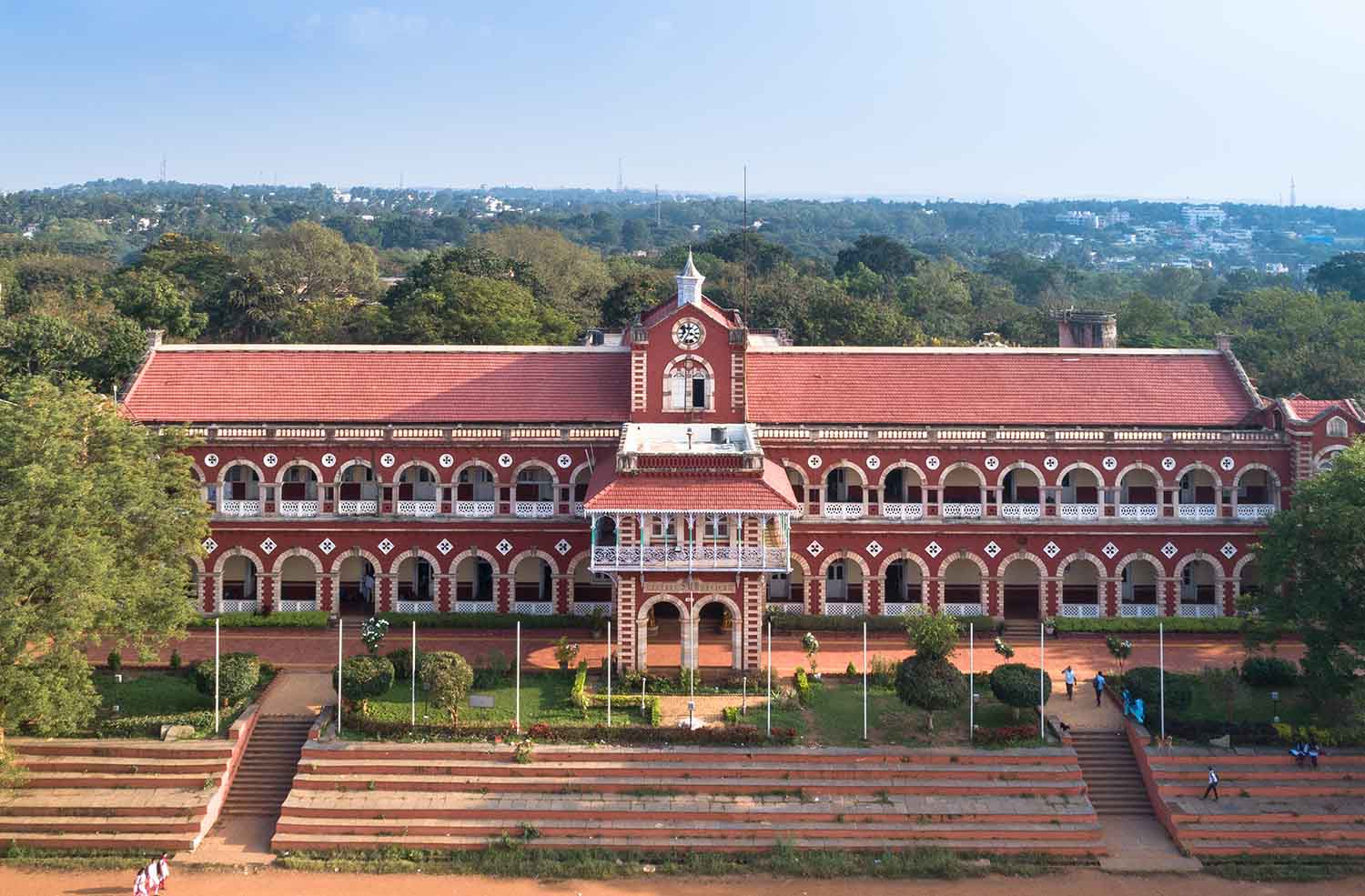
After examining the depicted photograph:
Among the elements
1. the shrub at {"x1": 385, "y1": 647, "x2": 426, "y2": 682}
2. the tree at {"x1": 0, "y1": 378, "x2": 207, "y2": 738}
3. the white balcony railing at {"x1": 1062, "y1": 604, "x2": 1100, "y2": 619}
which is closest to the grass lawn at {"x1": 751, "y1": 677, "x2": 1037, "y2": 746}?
the white balcony railing at {"x1": 1062, "y1": 604, "x2": 1100, "y2": 619}

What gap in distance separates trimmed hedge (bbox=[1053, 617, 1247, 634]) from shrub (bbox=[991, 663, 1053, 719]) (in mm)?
7890

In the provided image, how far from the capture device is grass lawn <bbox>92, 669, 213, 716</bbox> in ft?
117

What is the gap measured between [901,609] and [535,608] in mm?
11015

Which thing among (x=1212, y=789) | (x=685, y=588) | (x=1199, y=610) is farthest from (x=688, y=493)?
(x=1199, y=610)

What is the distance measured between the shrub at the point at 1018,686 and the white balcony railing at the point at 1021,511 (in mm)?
9091

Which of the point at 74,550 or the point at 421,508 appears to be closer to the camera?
the point at 74,550

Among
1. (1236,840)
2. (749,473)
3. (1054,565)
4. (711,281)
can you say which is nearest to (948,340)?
(711,281)

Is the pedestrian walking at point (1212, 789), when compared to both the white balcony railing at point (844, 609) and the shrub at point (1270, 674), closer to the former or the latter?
the shrub at point (1270, 674)

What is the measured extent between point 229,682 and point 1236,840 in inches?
934

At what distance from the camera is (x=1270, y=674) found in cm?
3700

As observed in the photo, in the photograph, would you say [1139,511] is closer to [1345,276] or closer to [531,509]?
[531,509]

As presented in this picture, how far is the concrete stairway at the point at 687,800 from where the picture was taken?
3139cm

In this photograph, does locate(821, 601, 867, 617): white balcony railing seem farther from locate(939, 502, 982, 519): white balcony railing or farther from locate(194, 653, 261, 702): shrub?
locate(194, 653, 261, 702): shrub

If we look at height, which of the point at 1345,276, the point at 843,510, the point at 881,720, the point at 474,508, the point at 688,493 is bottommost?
the point at 881,720
